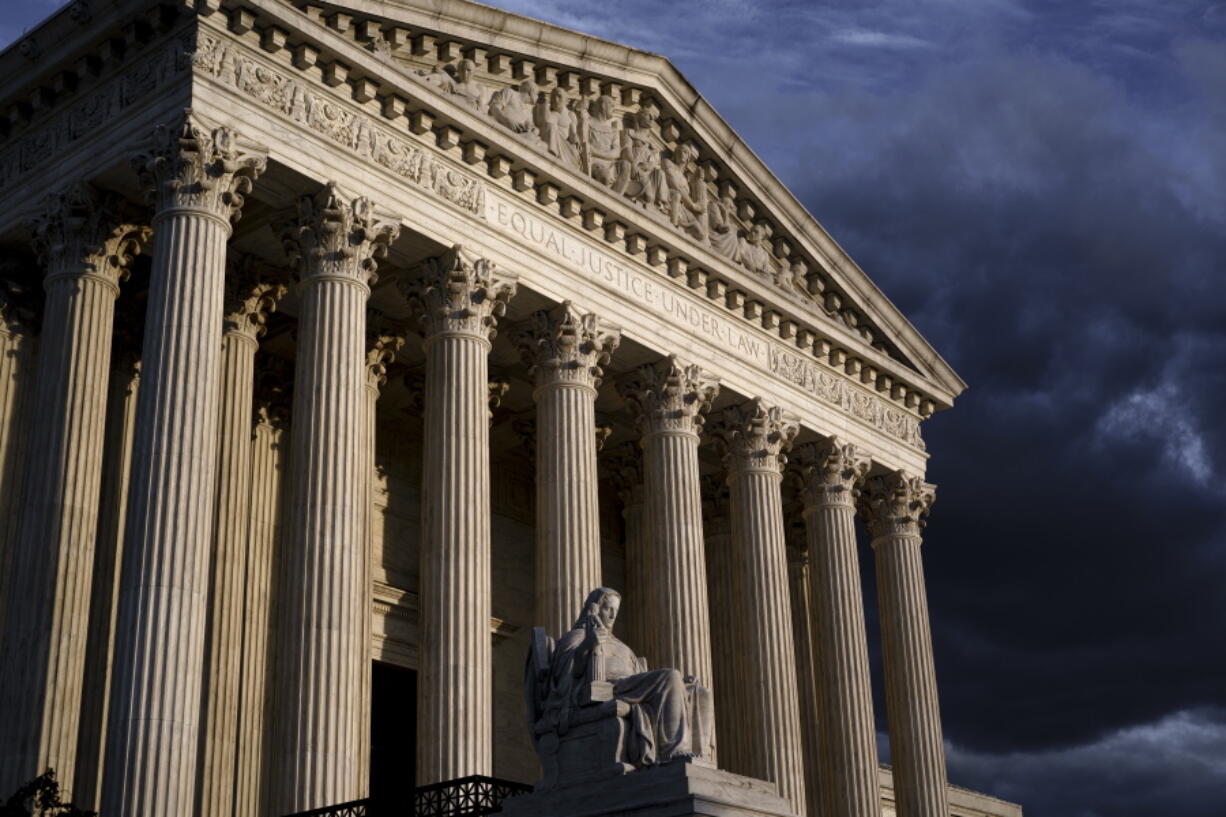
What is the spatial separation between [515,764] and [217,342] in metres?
15.3

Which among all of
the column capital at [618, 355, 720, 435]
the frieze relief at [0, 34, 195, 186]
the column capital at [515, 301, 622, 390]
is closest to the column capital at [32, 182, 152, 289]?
the frieze relief at [0, 34, 195, 186]

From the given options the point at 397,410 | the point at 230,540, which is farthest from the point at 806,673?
the point at 230,540

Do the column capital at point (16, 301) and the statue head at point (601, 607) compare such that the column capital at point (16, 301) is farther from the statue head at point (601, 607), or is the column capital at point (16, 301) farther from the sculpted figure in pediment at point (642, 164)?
the statue head at point (601, 607)

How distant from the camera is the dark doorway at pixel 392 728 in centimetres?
3209

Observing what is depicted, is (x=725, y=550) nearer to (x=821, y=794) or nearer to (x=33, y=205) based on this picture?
(x=821, y=794)

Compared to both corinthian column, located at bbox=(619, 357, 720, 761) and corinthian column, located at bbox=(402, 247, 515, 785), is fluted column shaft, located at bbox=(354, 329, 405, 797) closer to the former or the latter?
corinthian column, located at bbox=(402, 247, 515, 785)

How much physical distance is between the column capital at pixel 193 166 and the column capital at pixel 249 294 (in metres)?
4.05

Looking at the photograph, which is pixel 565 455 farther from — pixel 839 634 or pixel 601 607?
pixel 839 634

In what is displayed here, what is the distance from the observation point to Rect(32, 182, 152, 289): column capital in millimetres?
24406

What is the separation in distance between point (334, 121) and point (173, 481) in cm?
725

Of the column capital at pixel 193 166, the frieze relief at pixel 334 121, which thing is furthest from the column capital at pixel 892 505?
the column capital at pixel 193 166

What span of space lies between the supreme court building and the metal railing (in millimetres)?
720

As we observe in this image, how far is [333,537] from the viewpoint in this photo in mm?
22906

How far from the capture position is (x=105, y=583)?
26.2 metres
